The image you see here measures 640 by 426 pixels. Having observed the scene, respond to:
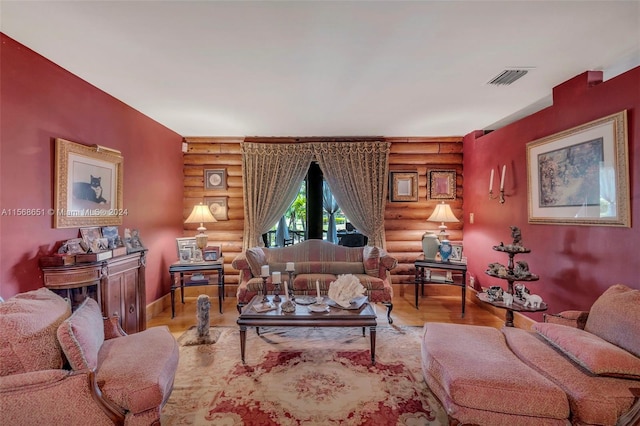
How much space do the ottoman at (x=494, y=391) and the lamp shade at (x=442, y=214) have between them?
297 cm

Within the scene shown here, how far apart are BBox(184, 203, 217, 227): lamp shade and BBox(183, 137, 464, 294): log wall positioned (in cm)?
52

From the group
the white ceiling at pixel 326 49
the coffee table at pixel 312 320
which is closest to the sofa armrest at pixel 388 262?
the coffee table at pixel 312 320

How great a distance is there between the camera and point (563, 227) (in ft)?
9.88

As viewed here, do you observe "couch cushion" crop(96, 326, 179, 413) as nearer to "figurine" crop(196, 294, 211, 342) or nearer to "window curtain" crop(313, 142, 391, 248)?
"figurine" crop(196, 294, 211, 342)

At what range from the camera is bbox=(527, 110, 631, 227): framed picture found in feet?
7.90

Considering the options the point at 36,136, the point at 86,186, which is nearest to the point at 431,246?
the point at 86,186

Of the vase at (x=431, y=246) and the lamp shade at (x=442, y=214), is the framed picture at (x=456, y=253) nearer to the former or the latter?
the vase at (x=431, y=246)

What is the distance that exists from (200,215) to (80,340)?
314 cm

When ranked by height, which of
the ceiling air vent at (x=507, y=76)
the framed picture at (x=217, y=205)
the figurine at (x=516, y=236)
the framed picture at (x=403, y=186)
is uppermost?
the ceiling air vent at (x=507, y=76)

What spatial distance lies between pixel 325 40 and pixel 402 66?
0.82 m

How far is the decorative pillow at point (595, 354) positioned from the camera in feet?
5.47

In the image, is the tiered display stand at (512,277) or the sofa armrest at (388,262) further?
the sofa armrest at (388,262)

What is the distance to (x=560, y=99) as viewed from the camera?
3033 millimetres

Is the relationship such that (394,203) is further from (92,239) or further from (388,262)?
(92,239)
